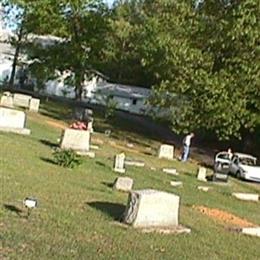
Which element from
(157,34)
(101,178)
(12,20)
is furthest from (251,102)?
(12,20)

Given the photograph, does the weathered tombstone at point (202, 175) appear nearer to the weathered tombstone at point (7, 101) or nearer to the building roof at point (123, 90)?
the weathered tombstone at point (7, 101)

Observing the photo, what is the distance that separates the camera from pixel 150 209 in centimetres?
1405

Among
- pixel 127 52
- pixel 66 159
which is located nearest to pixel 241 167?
pixel 66 159

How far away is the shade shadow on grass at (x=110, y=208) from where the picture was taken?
49.3 ft

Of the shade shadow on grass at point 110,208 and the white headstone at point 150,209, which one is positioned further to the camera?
the shade shadow on grass at point 110,208

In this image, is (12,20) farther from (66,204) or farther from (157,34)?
(66,204)

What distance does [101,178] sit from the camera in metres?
21.7

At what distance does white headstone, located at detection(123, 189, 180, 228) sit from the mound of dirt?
3927 mm

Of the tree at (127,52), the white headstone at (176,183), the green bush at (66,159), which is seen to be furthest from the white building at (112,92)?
the green bush at (66,159)

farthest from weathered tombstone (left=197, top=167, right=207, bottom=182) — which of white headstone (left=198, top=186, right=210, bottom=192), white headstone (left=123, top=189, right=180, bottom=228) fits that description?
white headstone (left=123, top=189, right=180, bottom=228)

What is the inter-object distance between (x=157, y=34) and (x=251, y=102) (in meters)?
7.49

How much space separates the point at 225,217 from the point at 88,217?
592 centimetres

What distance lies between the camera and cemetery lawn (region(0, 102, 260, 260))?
37.9 ft

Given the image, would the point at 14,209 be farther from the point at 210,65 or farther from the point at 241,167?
the point at 210,65
